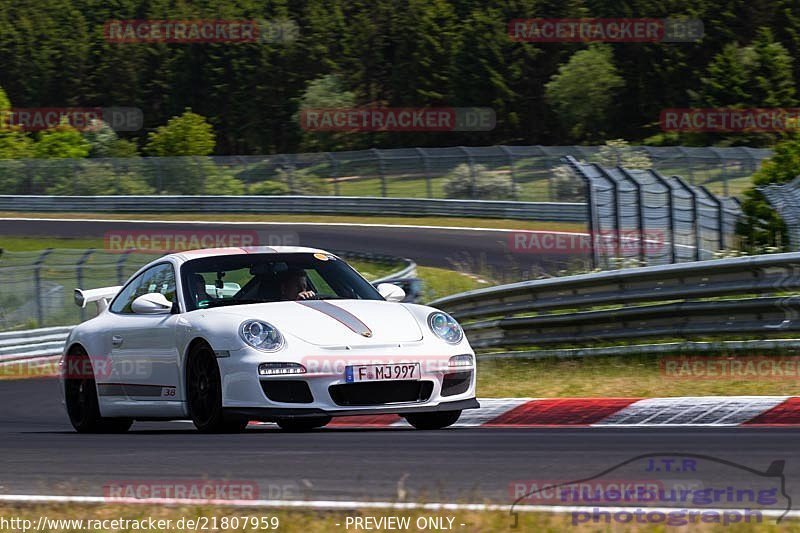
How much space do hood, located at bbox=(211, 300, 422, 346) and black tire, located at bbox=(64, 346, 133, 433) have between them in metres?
1.66

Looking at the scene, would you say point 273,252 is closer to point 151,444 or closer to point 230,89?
point 151,444

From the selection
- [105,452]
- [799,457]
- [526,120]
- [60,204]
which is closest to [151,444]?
[105,452]

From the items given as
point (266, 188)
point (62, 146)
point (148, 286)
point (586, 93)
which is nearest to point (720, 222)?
point (148, 286)

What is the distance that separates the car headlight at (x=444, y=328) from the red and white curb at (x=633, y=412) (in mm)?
686

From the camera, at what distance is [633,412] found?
8891 millimetres

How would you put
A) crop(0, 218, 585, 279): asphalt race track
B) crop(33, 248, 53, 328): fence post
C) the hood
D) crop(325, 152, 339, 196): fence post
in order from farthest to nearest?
crop(325, 152, 339, 196): fence post → crop(0, 218, 585, 279): asphalt race track → crop(33, 248, 53, 328): fence post → the hood

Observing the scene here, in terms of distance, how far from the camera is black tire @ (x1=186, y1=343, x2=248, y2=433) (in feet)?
27.4

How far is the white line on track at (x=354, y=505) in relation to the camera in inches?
189

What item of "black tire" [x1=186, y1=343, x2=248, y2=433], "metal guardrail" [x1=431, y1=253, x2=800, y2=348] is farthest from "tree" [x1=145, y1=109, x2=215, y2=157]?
"black tire" [x1=186, y1=343, x2=248, y2=433]

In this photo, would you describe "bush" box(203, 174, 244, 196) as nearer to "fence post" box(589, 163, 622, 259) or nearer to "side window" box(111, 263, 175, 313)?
"fence post" box(589, 163, 622, 259)

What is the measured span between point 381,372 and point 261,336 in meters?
Answer: 0.76

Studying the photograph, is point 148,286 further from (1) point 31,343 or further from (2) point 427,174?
(2) point 427,174

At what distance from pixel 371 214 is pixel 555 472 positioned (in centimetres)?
3635

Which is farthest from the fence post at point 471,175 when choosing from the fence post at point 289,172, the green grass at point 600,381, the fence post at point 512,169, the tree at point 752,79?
the tree at point 752,79
